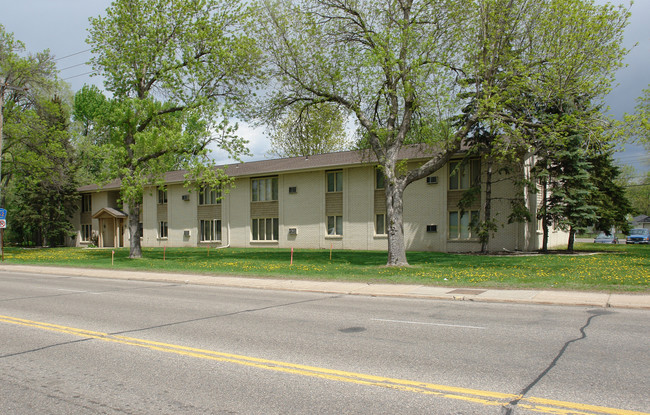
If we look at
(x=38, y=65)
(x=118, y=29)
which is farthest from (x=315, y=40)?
(x=38, y=65)

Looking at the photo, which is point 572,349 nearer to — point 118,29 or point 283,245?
point 118,29

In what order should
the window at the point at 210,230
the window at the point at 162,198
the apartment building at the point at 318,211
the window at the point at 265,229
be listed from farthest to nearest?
the window at the point at 162,198 < the window at the point at 210,230 < the window at the point at 265,229 < the apartment building at the point at 318,211

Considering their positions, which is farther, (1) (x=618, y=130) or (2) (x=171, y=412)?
(1) (x=618, y=130)

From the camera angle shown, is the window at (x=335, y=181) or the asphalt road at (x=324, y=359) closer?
the asphalt road at (x=324, y=359)

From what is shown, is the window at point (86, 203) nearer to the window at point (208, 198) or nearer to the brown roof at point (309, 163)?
the brown roof at point (309, 163)

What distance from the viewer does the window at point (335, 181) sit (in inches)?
1350

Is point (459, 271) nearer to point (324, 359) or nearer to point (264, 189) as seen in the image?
point (324, 359)

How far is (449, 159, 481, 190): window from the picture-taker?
2905cm

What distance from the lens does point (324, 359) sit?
6504 millimetres

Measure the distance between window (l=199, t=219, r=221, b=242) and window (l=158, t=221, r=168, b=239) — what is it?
4866mm

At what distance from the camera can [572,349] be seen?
693cm

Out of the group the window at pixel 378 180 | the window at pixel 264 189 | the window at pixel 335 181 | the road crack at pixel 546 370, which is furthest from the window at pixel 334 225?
the road crack at pixel 546 370

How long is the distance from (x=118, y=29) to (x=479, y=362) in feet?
88.7

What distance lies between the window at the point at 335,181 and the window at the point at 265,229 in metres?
5.55
